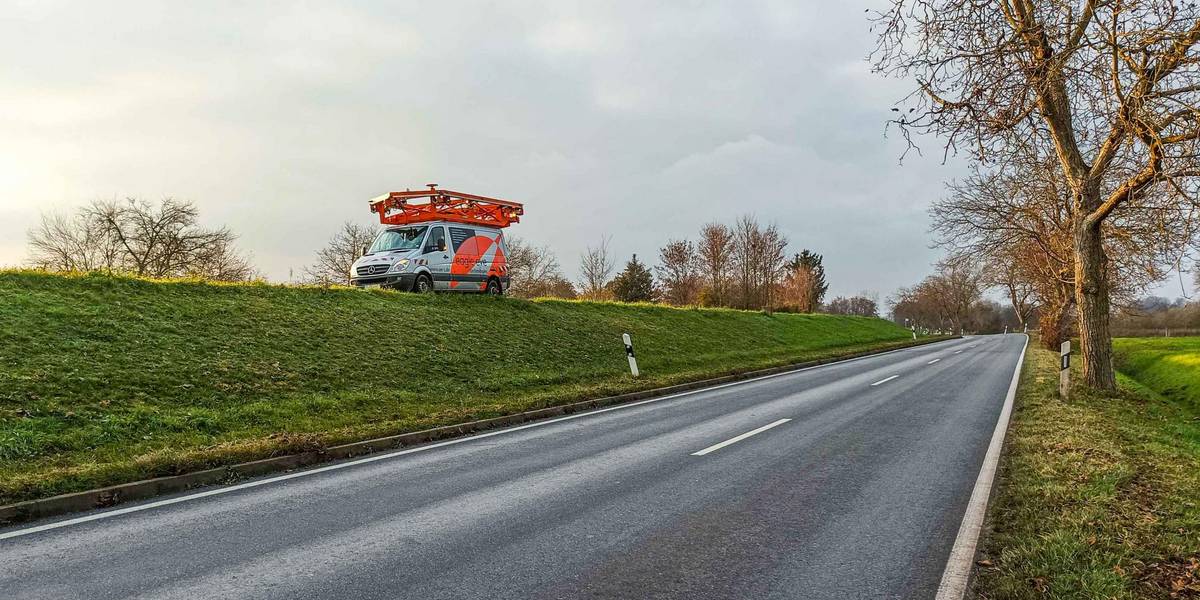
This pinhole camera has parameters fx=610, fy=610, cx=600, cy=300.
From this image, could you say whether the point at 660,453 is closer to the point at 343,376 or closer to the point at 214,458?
the point at 214,458

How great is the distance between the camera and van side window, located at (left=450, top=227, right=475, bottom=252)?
18969 millimetres

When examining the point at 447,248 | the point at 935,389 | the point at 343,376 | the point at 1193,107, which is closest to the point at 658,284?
the point at 447,248

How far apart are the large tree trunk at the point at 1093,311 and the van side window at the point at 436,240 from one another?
16.0m

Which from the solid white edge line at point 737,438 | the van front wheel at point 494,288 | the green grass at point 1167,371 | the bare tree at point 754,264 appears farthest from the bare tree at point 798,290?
the solid white edge line at point 737,438

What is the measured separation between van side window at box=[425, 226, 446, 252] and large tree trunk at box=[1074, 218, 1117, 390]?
16.0 m

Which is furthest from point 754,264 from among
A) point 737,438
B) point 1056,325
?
point 737,438

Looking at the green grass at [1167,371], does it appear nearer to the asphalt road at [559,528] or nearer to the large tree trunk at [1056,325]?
the large tree trunk at [1056,325]

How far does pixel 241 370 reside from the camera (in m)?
10.4

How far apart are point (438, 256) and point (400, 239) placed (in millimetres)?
1231

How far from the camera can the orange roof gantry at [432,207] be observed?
61.8ft

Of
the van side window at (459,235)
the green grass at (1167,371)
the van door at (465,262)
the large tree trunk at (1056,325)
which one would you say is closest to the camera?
the van side window at (459,235)

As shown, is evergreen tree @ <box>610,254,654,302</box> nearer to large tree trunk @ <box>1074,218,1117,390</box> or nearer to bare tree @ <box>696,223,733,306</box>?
bare tree @ <box>696,223,733,306</box>

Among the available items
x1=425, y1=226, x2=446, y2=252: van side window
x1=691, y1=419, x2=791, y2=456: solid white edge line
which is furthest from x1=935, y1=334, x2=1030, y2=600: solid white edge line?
x1=425, y1=226, x2=446, y2=252: van side window

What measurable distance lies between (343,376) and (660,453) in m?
6.89
